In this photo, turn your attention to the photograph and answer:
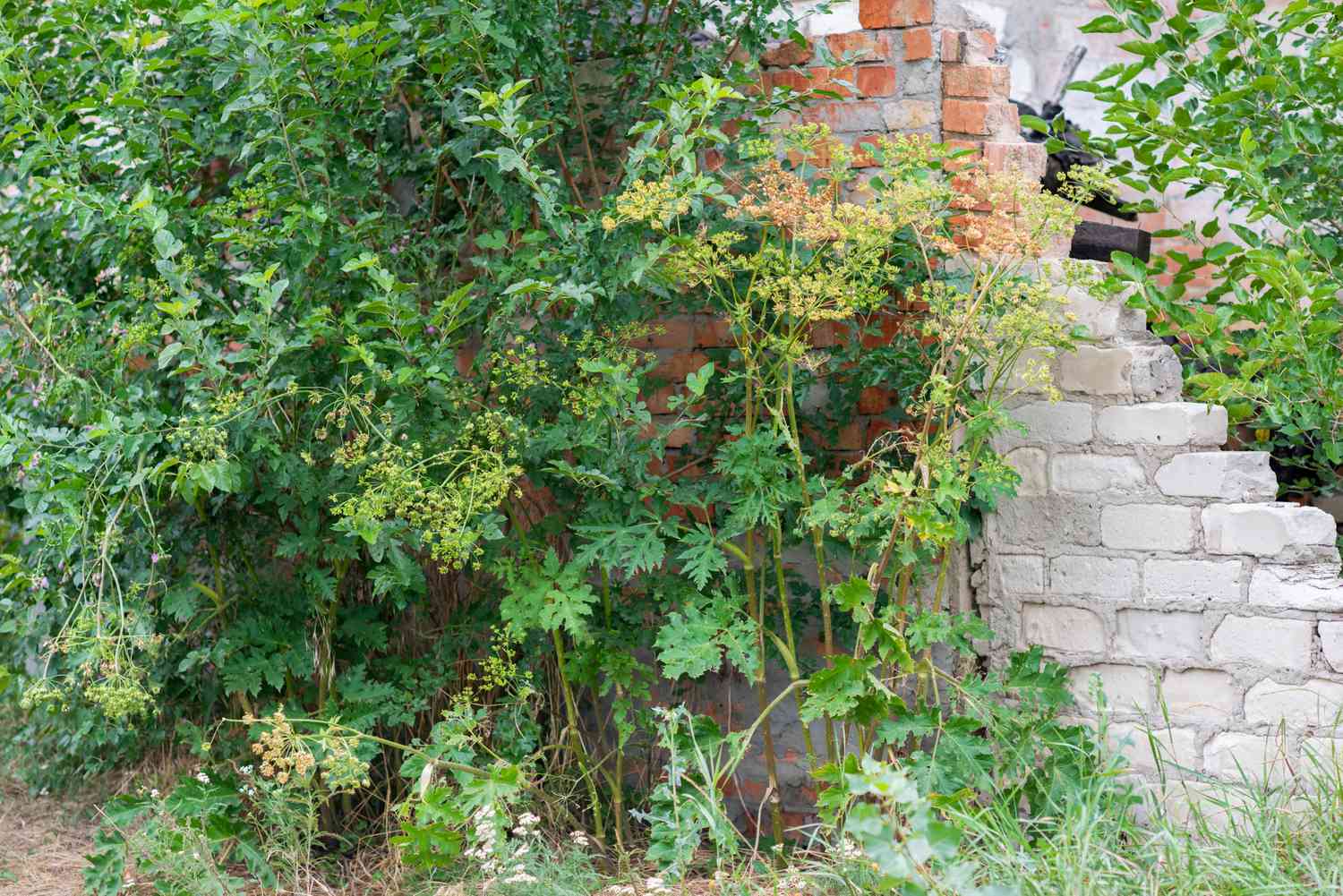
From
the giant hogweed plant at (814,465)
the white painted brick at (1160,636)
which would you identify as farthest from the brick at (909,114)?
the white painted brick at (1160,636)

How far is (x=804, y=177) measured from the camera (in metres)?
3.61

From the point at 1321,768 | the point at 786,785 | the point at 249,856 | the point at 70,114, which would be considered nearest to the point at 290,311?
the point at 70,114

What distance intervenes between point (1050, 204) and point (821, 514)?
94 centimetres

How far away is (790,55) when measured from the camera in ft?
12.3

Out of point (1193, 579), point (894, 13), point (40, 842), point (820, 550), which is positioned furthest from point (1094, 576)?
point (40, 842)

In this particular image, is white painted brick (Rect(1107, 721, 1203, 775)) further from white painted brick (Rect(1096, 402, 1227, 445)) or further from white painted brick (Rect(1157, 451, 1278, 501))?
white painted brick (Rect(1096, 402, 1227, 445))

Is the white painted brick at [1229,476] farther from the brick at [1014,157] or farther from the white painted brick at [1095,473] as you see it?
the brick at [1014,157]

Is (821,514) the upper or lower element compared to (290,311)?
lower

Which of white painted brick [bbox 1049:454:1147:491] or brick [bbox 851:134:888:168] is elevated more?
brick [bbox 851:134:888:168]

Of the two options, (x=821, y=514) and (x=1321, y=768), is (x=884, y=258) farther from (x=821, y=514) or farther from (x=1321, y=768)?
(x=1321, y=768)

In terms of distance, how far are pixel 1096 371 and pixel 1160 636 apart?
0.72 m

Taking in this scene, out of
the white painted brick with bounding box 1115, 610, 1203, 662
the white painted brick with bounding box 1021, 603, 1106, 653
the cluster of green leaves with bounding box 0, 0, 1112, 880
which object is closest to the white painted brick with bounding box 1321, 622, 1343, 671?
the white painted brick with bounding box 1115, 610, 1203, 662

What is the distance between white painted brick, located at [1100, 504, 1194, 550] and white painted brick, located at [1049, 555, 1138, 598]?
5cm

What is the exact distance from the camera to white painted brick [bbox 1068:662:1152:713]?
3.30 metres
